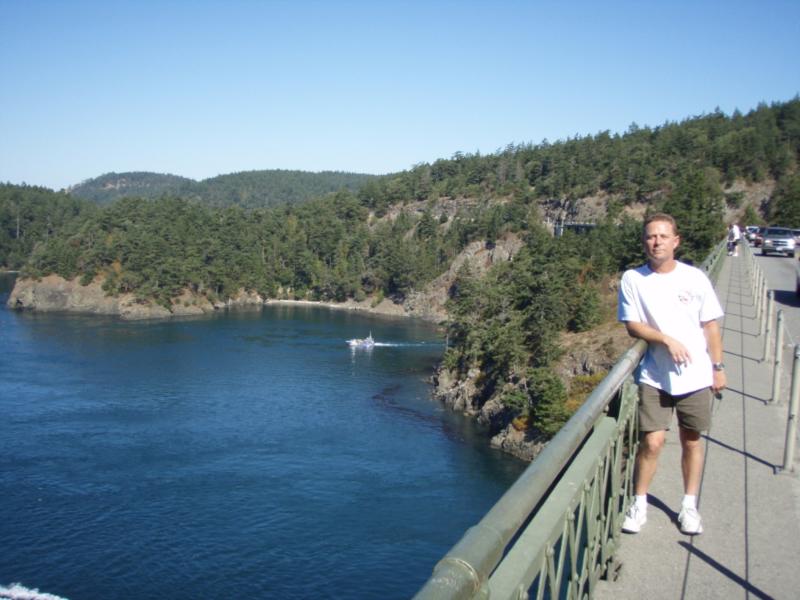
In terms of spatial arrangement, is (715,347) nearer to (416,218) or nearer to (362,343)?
(362,343)

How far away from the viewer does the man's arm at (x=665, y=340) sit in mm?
4160

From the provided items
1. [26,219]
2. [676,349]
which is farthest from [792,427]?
[26,219]

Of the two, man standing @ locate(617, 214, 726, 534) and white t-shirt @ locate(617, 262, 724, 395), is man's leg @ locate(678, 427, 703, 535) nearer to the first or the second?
man standing @ locate(617, 214, 726, 534)

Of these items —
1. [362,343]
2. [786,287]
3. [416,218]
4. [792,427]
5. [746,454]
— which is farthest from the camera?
[416,218]

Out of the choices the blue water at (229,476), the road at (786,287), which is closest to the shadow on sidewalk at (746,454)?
the road at (786,287)

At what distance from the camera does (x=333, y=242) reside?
379 ft

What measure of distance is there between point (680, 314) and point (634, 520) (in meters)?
1.38

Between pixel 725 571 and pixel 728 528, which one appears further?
pixel 728 528

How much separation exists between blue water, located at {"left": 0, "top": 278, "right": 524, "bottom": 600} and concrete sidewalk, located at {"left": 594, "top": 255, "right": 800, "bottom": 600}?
57.4 ft

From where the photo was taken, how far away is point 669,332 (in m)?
4.32

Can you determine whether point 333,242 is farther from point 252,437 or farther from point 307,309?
point 252,437

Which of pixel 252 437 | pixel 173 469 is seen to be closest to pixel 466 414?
pixel 252 437

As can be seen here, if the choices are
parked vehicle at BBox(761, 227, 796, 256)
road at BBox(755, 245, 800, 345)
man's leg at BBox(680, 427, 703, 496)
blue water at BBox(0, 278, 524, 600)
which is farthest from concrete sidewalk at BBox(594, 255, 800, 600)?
parked vehicle at BBox(761, 227, 796, 256)

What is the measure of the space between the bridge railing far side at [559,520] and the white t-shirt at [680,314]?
8.8 inches
